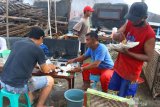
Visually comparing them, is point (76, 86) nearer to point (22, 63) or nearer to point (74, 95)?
point (74, 95)

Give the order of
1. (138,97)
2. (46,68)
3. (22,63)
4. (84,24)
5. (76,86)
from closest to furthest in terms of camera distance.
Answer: (22,63)
(46,68)
(138,97)
(76,86)
(84,24)

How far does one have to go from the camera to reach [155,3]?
349 inches

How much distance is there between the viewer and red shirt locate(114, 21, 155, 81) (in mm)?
2694

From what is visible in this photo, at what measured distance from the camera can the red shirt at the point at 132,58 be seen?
8.84ft

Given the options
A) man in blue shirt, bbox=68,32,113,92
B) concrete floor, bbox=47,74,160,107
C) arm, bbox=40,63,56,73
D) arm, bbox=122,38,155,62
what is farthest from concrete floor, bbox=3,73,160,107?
arm, bbox=122,38,155,62

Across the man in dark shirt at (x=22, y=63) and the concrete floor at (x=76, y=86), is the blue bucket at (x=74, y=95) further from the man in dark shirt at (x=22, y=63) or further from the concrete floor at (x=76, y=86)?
the man in dark shirt at (x=22, y=63)

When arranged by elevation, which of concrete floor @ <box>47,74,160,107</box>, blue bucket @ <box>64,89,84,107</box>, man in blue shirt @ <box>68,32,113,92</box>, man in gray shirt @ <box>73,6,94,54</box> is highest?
man in gray shirt @ <box>73,6,94,54</box>

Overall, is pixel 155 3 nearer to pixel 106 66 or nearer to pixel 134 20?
pixel 106 66

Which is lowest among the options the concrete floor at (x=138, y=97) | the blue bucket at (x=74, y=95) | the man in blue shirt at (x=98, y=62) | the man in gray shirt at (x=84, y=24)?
the concrete floor at (x=138, y=97)

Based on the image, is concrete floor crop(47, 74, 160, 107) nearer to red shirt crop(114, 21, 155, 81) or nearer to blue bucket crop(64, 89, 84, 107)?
blue bucket crop(64, 89, 84, 107)

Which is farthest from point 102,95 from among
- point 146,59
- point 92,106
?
point 146,59

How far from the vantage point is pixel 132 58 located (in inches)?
112

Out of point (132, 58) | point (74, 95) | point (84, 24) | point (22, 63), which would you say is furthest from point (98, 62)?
point (84, 24)

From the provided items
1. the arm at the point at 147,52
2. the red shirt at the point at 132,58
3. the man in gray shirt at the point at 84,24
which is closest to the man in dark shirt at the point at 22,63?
the red shirt at the point at 132,58
